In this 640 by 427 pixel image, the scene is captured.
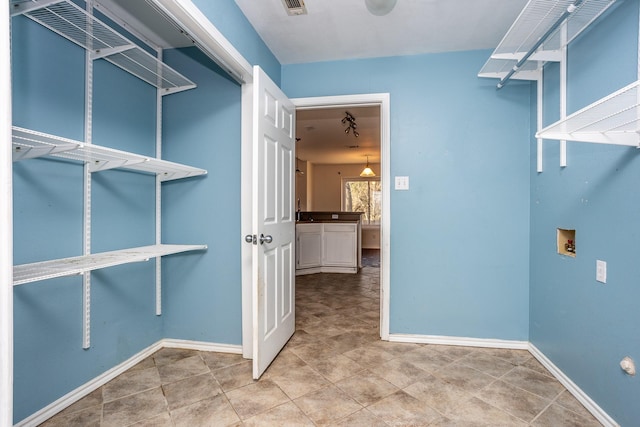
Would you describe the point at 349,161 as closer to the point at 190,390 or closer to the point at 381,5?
the point at 381,5

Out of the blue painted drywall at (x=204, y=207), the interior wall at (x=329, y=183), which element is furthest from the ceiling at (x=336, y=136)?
the blue painted drywall at (x=204, y=207)

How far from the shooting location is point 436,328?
2656mm

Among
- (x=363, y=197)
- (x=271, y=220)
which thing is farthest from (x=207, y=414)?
(x=363, y=197)

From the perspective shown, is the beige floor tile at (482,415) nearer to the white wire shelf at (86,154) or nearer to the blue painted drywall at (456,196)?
the blue painted drywall at (456,196)

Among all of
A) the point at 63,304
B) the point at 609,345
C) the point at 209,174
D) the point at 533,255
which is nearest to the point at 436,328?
the point at 533,255

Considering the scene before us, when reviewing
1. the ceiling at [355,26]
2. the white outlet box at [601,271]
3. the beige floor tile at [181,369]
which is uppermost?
the ceiling at [355,26]

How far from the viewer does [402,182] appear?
8.80 feet

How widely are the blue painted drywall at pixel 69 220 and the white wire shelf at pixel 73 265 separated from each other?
0.10 meters

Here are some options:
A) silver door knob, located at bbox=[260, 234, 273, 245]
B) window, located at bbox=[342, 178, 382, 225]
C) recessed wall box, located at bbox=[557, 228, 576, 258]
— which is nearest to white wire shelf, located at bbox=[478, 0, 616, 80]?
recessed wall box, located at bbox=[557, 228, 576, 258]

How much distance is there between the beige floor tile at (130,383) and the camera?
75.8 inches

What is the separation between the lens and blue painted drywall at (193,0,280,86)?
5.87ft

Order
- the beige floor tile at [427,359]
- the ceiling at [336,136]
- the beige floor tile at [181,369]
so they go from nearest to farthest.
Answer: the beige floor tile at [181,369]
the beige floor tile at [427,359]
the ceiling at [336,136]

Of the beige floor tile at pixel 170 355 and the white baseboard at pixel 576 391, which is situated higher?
the white baseboard at pixel 576 391

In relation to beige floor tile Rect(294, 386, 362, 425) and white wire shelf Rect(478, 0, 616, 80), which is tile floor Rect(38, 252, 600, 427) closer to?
beige floor tile Rect(294, 386, 362, 425)
